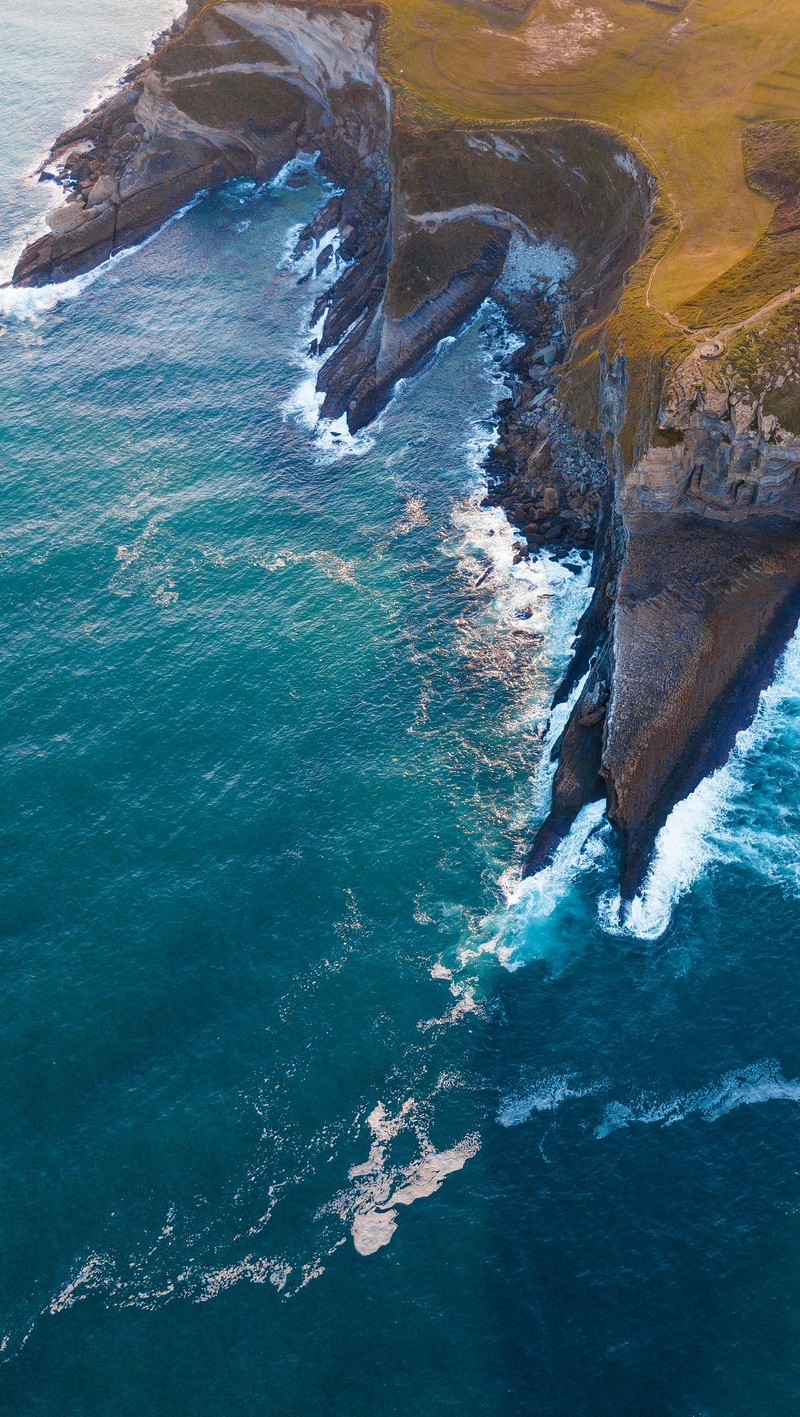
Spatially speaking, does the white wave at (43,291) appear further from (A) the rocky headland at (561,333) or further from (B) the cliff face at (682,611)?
(B) the cliff face at (682,611)

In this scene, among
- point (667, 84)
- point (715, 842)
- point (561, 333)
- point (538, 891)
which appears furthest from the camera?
point (667, 84)

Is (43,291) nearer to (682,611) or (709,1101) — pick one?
(682,611)

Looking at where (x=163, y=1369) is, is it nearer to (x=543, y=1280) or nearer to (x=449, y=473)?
(x=543, y=1280)

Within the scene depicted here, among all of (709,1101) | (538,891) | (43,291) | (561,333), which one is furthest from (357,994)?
(43,291)

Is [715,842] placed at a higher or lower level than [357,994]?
higher

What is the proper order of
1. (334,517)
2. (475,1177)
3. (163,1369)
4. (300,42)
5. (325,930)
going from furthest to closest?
(300,42) → (334,517) → (325,930) → (475,1177) → (163,1369)

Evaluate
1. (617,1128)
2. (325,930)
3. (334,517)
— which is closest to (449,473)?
(334,517)

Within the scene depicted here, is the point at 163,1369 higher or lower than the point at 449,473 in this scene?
lower
